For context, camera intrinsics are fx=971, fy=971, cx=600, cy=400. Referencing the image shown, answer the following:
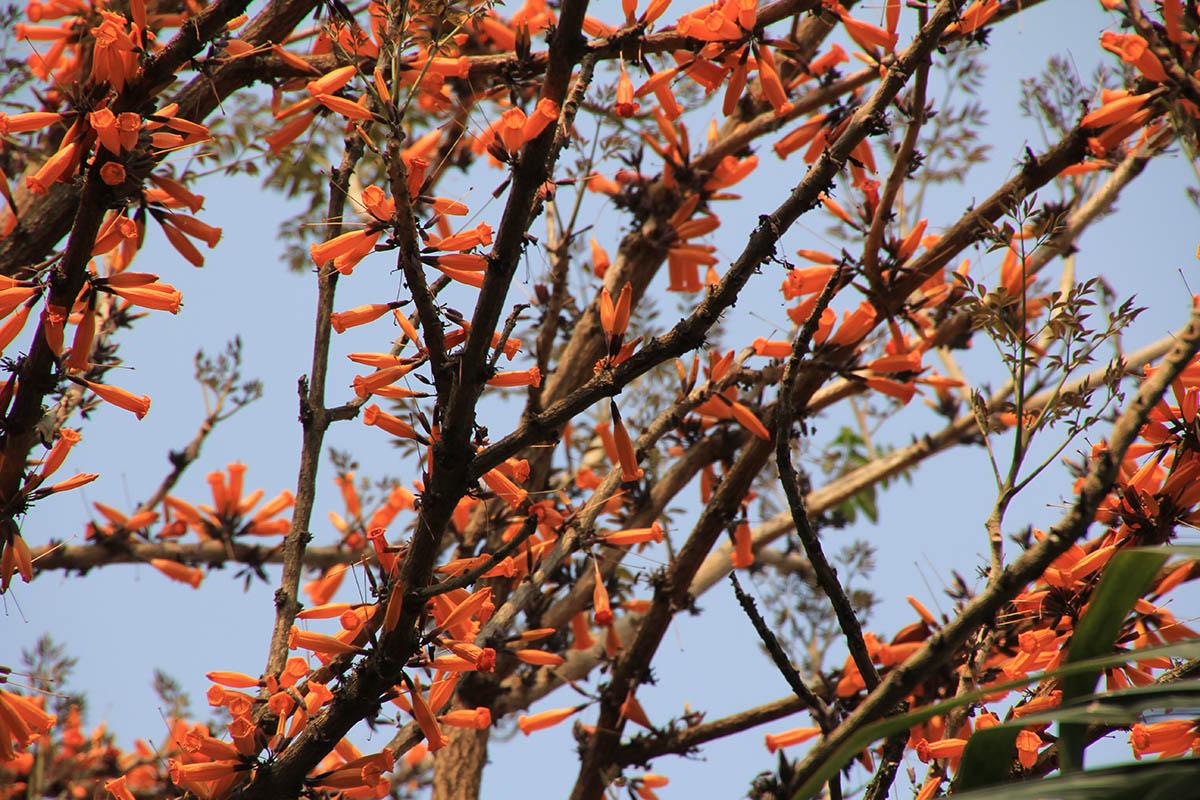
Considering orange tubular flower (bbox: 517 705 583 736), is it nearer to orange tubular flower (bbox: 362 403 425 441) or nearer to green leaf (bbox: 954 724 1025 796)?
orange tubular flower (bbox: 362 403 425 441)

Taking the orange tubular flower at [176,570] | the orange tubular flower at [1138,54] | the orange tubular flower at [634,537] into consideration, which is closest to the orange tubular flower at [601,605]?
the orange tubular flower at [634,537]

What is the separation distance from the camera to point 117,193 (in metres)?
2.36

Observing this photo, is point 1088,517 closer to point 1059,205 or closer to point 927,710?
point 927,710

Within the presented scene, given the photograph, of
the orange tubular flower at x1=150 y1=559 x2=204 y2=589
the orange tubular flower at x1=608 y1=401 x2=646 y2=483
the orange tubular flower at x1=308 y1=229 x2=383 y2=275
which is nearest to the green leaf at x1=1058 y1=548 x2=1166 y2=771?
the orange tubular flower at x1=608 y1=401 x2=646 y2=483

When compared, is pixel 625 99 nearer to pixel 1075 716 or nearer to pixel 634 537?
pixel 634 537

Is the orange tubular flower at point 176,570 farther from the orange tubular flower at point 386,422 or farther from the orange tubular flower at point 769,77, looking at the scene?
the orange tubular flower at point 769,77

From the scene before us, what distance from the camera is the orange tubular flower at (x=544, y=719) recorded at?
12.4 ft

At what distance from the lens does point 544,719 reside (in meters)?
3.78

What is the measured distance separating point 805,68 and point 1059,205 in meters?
1.11

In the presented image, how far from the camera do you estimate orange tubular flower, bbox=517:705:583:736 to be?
378 cm

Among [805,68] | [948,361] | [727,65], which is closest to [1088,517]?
[727,65]

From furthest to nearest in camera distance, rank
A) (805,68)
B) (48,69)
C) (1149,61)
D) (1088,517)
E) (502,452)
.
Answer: (805,68), (48,69), (1149,61), (502,452), (1088,517)

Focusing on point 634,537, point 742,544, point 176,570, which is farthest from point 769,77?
point 176,570

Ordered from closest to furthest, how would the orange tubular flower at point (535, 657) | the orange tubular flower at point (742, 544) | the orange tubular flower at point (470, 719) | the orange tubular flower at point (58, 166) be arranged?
the orange tubular flower at point (58, 166) → the orange tubular flower at point (470, 719) → the orange tubular flower at point (535, 657) → the orange tubular flower at point (742, 544)
